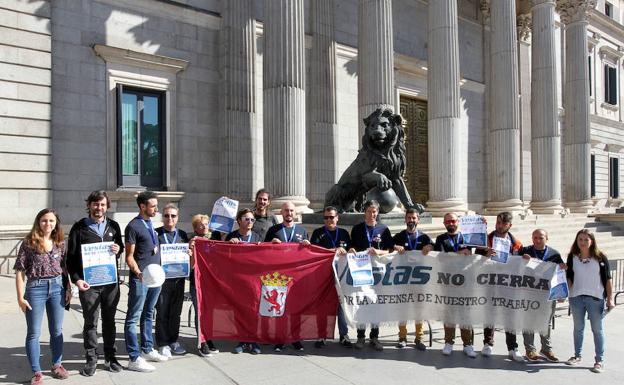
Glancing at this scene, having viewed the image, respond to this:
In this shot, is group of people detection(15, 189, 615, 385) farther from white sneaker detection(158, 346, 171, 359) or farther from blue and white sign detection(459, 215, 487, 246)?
blue and white sign detection(459, 215, 487, 246)

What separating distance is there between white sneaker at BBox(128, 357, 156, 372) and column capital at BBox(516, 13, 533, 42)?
29.0m

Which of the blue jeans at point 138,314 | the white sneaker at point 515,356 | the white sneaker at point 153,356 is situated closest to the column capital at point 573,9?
the white sneaker at point 515,356

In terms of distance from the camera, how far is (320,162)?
20.0 meters

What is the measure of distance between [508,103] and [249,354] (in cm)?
1850

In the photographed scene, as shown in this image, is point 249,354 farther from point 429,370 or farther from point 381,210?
point 381,210

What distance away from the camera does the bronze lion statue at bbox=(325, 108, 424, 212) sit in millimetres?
10909

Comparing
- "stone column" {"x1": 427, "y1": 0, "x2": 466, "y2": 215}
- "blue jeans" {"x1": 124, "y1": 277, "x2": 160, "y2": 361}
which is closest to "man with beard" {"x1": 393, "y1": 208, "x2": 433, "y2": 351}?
"blue jeans" {"x1": 124, "y1": 277, "x2": 160, "y2": 361}

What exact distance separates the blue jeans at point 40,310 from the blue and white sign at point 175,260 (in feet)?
3.81

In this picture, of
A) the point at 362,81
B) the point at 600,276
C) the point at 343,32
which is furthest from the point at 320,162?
the point at 600,276

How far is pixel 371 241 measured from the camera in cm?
701

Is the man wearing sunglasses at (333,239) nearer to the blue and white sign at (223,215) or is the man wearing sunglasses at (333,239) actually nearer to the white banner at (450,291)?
the white banner at (450,291)

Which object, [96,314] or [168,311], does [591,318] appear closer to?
[168,311]

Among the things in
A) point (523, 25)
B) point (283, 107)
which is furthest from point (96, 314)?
point (523, 25)

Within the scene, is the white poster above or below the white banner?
above
